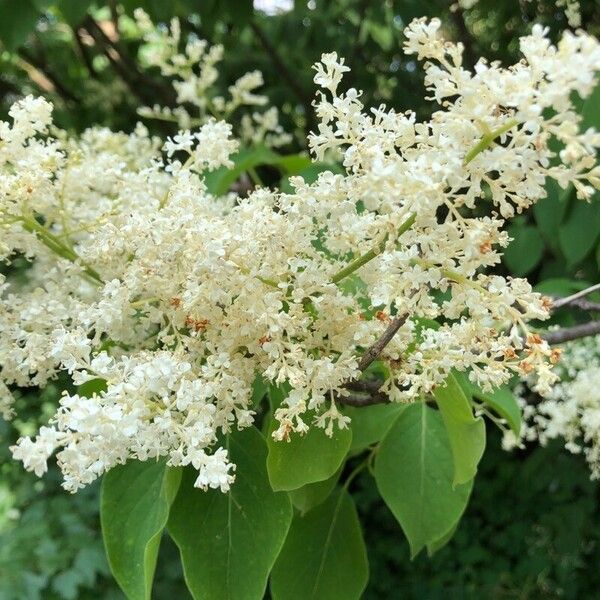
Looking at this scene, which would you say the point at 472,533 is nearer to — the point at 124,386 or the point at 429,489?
the point at 429,489

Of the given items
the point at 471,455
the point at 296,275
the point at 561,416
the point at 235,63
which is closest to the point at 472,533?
the point at 561,416

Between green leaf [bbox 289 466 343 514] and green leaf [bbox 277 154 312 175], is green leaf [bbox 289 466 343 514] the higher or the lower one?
the lower one

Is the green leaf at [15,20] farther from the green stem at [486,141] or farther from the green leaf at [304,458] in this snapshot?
the green stem at [486,141]

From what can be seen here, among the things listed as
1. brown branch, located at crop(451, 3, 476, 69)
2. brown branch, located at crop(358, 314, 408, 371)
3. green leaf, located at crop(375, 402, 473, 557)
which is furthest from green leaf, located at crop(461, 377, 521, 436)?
brown branch, located at crop(451, 3, 476, 69)

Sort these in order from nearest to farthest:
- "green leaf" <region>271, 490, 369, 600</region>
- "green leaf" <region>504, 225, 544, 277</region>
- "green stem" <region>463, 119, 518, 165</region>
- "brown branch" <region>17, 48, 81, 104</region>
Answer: "green stem" <region>463, 119, 518, 165</region>
"green leaf" <region>271, 490, 369, 600</region>
"green leaf" <region>504, 225, 544, 277</region>
"brown branch" <region>17, 48, 81, 104</region>

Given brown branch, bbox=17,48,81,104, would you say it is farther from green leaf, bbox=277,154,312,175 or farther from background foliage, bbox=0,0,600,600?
green leaf, bbox=277,154,312,175

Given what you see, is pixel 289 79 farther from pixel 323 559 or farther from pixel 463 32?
pixel 323 559

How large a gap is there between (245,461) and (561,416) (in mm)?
751

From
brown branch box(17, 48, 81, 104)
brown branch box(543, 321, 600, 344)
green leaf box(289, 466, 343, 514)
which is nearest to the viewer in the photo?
green leaf box(289, 466, 343, 514)

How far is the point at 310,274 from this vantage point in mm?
871

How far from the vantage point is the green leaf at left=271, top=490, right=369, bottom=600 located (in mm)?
1205

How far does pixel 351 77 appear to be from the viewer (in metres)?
2.54

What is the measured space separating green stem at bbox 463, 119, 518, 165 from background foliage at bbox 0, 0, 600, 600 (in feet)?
2.67

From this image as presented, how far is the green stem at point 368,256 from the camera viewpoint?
2.51 ft
